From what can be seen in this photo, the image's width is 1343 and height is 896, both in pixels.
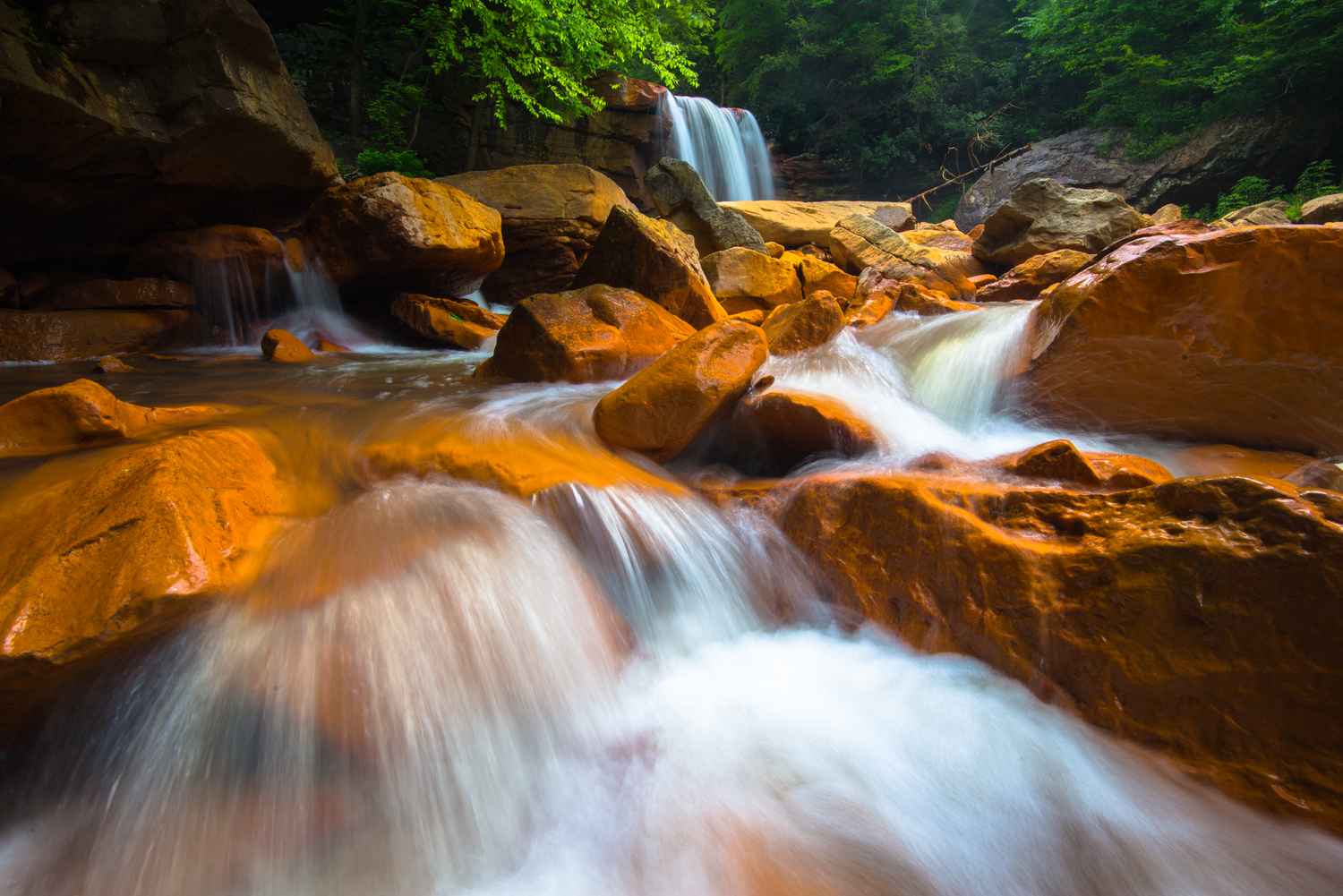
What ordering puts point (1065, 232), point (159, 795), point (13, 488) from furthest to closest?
point (1065, 232), point (13, 488), point (159, 795)

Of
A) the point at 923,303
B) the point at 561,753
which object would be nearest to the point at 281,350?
the point at 561,753

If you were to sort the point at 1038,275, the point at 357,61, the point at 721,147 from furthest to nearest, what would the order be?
the point at 721,147, the point at 357,61, the point at 1038,275

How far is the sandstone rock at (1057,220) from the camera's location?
9.28 meters

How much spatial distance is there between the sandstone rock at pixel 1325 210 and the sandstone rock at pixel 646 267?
980 cm

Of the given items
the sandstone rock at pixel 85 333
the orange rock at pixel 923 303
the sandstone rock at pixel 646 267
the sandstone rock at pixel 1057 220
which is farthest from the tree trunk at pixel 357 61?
the sandstone rock at pixel 1057 220

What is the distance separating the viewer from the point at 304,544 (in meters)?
2.22

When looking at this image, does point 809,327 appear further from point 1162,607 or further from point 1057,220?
point 1057,220

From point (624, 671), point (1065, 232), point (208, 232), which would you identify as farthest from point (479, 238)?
point (1065, 232)

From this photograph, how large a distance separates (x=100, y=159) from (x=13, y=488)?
5853 millimetres

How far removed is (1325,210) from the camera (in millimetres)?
8367

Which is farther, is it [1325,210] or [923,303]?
[1325,210]

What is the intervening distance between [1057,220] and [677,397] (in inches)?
384

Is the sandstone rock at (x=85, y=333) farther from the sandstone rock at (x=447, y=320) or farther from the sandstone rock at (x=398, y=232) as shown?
the sandstone rock at (x=447, y=320)

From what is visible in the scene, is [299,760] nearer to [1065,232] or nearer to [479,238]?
[479,238]
